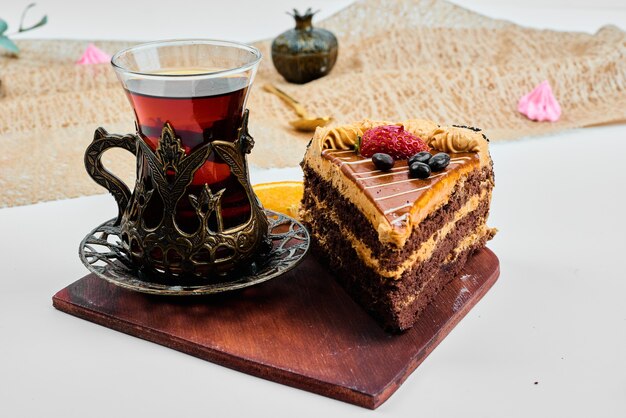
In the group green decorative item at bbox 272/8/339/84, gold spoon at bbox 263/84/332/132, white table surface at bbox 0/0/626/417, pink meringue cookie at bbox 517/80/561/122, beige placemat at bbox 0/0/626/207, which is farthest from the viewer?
green decorative item at bbox 272/8/339/84

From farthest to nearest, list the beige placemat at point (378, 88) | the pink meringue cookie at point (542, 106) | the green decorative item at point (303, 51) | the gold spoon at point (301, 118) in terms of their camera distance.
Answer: the green decorative item at point (303, 51)
the pink meringue cookie at point (542, 106)
the gold spoon at point (301, 118)
the beige placemat at point (378, 88)

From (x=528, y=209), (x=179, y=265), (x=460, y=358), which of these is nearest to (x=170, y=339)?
(x=179, y=265)

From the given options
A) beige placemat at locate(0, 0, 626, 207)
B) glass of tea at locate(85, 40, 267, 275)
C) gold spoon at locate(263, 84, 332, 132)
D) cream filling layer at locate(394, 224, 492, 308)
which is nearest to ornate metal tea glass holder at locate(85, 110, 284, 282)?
glass of tea at locate(85, 40, 267, 275)

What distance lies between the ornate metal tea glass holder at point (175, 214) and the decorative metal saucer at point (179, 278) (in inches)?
1.2

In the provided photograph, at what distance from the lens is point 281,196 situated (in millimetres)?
3270

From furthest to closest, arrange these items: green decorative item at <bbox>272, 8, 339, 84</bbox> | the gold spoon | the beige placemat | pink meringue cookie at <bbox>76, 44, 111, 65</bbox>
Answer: pink meringue cookie at <bbox>76, 44, 111, 65</bbox> < green decorative item at <bbox>272, 8, 339, 84</bbox> < the gold spoon < the beige placemat

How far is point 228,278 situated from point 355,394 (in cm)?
61

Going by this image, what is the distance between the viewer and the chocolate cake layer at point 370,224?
2.38m

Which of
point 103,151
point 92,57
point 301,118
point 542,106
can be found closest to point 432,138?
point 103,151

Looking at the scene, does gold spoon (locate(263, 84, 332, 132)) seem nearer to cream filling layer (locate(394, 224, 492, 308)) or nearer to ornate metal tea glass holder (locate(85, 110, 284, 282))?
cream filling layer (locate(394, 224, 492, 308))

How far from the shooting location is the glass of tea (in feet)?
7.53

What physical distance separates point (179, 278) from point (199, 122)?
1.71 ft

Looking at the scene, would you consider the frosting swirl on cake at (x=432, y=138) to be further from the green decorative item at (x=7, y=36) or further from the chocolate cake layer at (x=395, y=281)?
the green decorative item at (x=7, y=36)

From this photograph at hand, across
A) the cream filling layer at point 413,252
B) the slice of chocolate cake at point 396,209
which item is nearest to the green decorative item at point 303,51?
the slice of chocolate cake at point 396,209
